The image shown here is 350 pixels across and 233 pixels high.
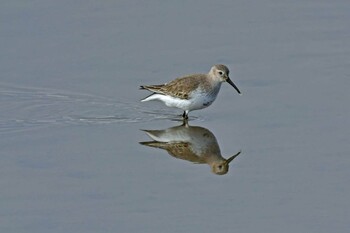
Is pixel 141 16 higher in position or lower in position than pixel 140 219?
higher

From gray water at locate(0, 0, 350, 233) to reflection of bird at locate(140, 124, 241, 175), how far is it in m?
0.12

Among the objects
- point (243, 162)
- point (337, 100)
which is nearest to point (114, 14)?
point (337, 100)

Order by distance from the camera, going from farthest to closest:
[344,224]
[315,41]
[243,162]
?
[315,41]
[243,162]
[344,224]

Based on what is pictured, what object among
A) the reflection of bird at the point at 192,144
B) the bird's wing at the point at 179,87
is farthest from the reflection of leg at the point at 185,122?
the bird's wing at the point at 179,87

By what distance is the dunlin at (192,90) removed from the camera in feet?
45.6

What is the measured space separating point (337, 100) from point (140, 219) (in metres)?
4.28

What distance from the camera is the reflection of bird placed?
40.0 ft

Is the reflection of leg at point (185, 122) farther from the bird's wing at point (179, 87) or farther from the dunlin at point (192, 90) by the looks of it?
the bird's wing at point (179, 87)

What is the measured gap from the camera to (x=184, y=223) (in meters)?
10.3

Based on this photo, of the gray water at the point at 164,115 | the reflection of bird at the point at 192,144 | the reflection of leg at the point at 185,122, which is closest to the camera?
the gray water at the point at 164,115

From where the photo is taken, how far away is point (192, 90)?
45.9 ft

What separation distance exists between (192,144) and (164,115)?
4.76ft

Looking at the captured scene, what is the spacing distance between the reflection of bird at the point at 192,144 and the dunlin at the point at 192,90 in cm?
42

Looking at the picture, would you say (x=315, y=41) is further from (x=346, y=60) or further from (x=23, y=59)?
(x=23, y=59)
